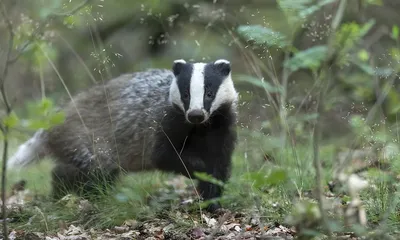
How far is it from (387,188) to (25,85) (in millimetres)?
8481

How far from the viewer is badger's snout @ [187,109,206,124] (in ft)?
13.0

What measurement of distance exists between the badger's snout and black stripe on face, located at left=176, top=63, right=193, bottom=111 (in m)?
0.12

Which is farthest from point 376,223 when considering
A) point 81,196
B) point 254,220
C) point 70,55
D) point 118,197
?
point 70,55

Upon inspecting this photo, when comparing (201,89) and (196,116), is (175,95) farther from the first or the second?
(196,116)

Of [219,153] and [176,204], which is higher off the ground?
[219,153]

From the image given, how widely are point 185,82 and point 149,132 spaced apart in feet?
2.27

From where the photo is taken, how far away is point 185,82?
4.18m

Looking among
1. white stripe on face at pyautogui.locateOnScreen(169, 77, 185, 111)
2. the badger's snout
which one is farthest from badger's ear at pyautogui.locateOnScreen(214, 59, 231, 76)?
the badger's snout

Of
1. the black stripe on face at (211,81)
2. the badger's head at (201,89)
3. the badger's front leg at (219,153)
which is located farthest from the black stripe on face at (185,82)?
the badger's front leg at (219,153)

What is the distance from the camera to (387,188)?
3.42 metres

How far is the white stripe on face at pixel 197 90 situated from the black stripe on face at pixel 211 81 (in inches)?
1.4

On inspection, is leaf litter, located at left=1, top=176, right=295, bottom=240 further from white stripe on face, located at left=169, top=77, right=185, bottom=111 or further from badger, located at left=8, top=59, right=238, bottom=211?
white stripe on face, located at left=169, top=77, right=185, bottom=111

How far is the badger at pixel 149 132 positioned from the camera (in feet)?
13.8

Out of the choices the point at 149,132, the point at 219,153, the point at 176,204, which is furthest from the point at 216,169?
the point at 149,132
